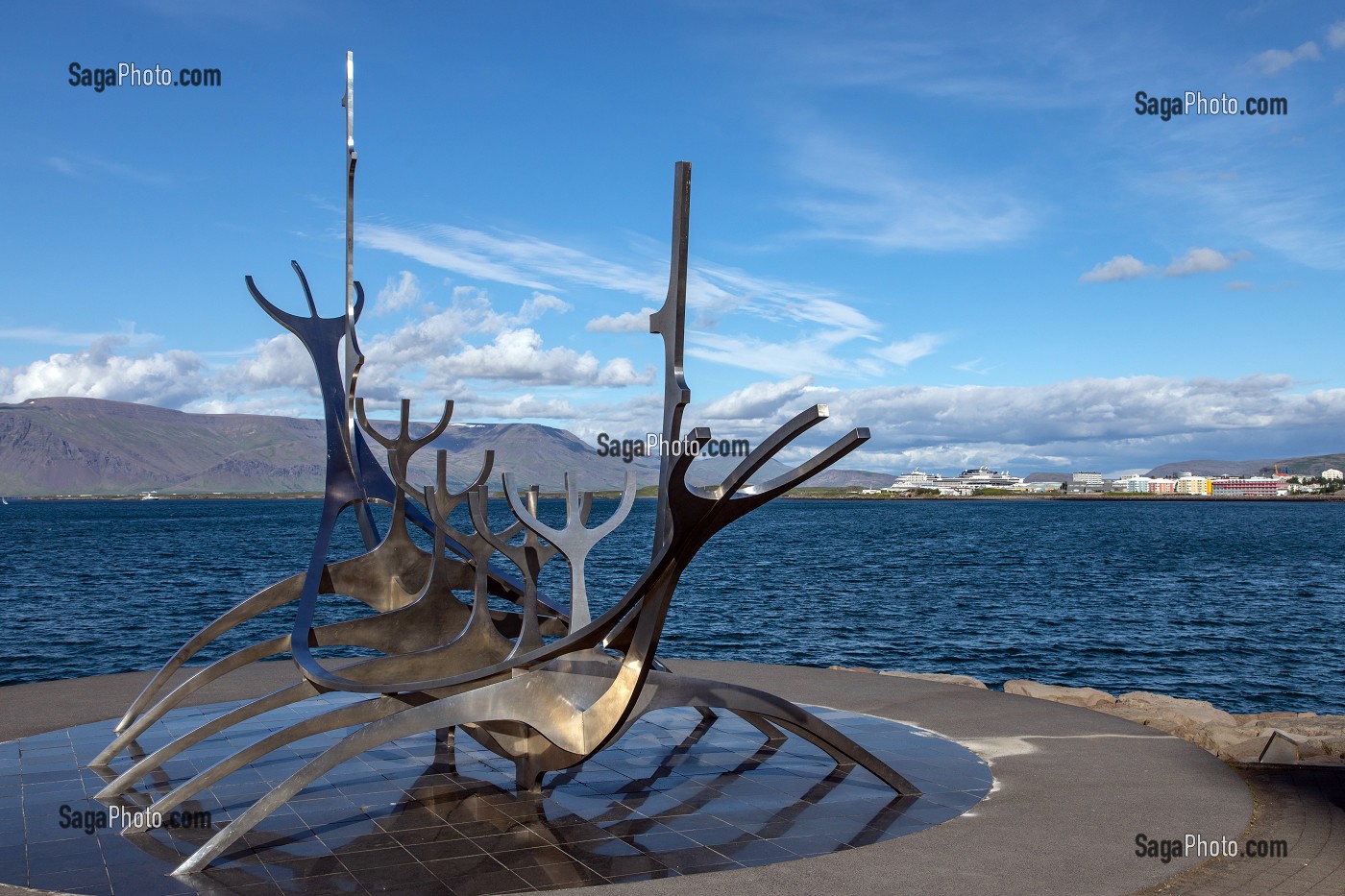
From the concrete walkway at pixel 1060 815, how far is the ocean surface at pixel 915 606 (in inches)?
522

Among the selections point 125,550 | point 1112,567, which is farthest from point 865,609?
point 125,550

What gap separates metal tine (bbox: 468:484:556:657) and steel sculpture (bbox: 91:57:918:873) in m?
0.02

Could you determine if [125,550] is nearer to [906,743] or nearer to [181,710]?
[181,710]

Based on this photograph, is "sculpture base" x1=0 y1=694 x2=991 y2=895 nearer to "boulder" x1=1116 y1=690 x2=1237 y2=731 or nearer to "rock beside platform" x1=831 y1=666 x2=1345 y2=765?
"rock beside platform" x1=831 y1=666 x2=1345 y2=765

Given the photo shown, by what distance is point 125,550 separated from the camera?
74.2 meters

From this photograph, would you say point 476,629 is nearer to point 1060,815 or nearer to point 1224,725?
point 1060,815

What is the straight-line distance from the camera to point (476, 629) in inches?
444

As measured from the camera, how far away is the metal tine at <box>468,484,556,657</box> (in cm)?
1066

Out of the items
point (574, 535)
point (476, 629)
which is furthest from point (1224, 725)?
point (476, 629)

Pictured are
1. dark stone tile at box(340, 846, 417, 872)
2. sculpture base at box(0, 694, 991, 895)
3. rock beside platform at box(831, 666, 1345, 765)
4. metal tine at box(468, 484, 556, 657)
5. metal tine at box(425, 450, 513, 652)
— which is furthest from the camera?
rock beside platform at box(831, 666, 1345, 765)

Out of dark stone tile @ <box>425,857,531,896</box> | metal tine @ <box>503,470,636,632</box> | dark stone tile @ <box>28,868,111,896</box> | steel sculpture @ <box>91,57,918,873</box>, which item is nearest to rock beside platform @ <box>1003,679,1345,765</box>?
steel sculpture @ <box>91,57,918,873</box>

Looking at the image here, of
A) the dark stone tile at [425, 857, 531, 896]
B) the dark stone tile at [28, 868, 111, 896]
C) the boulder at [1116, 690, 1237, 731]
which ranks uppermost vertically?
the dark stone tile at [425, 857, 531, 896]

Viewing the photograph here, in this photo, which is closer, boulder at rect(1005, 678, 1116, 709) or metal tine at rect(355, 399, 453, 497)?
metal tine at rect(355, 399, 453, 497)

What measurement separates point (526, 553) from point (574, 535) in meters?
0.59
